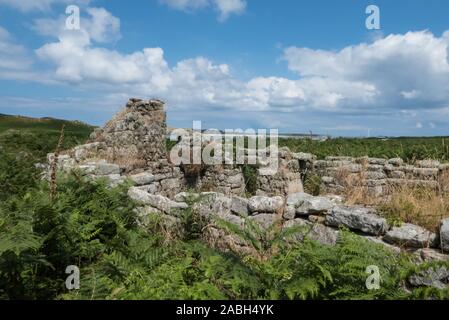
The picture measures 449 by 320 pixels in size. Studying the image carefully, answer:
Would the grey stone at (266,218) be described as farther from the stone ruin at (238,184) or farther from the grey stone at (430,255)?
the grey stone at (430,255)

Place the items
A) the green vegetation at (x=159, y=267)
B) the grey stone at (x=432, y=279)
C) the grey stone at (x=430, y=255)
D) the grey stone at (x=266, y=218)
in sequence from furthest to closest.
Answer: the grey stone at (x=266, y=218), the grey stone at (x=430, y=255), the grey stone at (x=432, y=279), the green vegetation at (x=159, y=267)

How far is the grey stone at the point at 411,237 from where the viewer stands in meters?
5.09

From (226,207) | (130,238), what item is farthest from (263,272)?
(226,207)

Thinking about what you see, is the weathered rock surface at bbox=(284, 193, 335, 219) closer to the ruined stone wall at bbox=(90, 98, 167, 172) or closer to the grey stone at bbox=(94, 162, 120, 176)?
the grey stone at bbox=(94, 162, 120, 176)

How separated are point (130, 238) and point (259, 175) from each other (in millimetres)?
8478

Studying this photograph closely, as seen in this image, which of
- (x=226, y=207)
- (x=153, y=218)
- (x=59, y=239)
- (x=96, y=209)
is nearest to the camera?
(x=59, y=239)

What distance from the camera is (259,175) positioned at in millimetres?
13086

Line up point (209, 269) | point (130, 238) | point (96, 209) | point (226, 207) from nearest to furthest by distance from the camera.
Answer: point (209, 269) → point (130, 238) → point (96, 209) → point (226, 207)


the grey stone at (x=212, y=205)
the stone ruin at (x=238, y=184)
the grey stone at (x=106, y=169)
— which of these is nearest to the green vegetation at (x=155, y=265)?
the stone ruin at (x=238, y=184)

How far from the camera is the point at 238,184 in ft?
44.0

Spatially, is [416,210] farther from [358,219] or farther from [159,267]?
[159,267]
